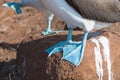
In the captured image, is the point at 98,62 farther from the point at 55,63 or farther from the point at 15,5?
the point at 15,5

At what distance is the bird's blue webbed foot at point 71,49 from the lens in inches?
206

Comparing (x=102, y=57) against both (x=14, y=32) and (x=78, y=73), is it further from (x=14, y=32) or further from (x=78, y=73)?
(x=14, y=32)

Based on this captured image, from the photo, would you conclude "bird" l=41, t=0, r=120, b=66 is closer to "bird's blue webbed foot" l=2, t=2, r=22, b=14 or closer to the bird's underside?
the bird's underside

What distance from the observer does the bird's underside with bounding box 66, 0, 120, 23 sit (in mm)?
5051

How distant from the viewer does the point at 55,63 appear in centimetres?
529

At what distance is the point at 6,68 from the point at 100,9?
6.69 ft

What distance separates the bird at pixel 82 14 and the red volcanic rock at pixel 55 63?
0.08 meters

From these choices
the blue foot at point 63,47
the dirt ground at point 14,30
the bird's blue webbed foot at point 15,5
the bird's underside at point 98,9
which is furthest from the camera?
the dirt ground at point 14,30

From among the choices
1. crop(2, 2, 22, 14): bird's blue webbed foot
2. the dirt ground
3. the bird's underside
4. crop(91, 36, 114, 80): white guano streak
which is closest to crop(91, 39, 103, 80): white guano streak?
crop(91, 36, 114, 80): white guano streak

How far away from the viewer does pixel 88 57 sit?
5.25 m

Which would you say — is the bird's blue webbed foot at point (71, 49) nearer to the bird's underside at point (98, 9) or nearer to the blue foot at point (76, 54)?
the blue foot at point (76, 54)

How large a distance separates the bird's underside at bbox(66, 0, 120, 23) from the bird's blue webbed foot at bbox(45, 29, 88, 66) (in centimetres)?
26

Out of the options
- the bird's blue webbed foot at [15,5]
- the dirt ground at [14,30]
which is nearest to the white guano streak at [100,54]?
the bird's blue webbed foot at [15,5]

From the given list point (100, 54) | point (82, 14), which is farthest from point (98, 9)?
point (100, 54)
